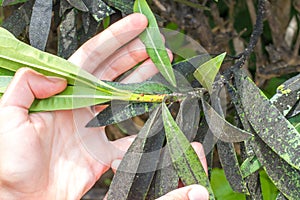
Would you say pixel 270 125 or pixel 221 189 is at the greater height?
pixel 270 125

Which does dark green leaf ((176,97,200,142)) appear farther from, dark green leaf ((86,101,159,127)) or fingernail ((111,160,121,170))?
fingernail ((111,160,121,170))

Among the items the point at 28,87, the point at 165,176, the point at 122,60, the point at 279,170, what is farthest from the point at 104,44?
the point at 279,170

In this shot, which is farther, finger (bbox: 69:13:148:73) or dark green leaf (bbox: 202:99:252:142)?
finger (bbox: 69:13:148:73)

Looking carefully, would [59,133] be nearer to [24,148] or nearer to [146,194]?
[24,148]

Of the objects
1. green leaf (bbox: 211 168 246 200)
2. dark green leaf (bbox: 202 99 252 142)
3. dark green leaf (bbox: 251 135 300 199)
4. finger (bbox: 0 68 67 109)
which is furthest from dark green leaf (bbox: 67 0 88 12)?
green leaf (bbox: 211 168 246 200)

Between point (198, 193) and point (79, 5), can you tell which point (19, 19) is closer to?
point (79, 5)

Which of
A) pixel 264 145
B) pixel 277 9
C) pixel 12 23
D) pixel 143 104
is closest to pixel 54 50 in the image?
pixel 12 23

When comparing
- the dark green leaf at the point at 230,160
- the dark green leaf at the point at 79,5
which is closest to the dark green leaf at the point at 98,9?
the dark green leaf at the point at 79,5
